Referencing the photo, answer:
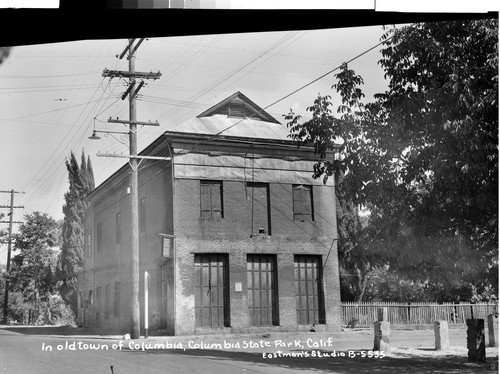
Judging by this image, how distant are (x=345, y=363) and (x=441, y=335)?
0.95 m

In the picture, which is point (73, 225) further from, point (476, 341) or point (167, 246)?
point (476, 341)

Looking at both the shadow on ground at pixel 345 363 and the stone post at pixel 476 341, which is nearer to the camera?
the shadow on ground at pixel 345 363

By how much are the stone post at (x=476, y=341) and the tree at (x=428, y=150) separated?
32 cm

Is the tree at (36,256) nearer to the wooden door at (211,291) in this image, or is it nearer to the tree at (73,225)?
the tree at (73,225)

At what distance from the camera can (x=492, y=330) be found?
5.24 m

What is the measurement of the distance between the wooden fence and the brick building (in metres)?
0.18

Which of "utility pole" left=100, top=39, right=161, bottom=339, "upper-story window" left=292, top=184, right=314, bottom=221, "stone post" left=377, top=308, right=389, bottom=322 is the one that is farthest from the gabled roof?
"stone post" left=377, top=308, right=389, bottom=322

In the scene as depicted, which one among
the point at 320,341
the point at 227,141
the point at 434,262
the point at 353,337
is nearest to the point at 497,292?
the point at 434,262

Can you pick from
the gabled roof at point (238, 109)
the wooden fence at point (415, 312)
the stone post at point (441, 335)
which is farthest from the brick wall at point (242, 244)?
the stone post at point (441, 335)

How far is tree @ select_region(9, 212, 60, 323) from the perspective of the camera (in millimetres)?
4770

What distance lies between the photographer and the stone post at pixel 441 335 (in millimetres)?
5047

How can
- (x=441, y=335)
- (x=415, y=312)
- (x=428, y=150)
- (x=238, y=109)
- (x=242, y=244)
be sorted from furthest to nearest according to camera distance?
1. (x=428, y=150)
2. (x=415, y=312)
3. (x=441, y=335)
4. (x=238, y=109)
5. (x=242, y=244)

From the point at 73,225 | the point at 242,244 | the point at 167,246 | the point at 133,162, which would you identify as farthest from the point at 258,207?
the point at 73,225

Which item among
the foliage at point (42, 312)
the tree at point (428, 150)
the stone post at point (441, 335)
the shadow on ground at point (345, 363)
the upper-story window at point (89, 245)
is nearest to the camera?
the shadow on ground at point (345, 363)
